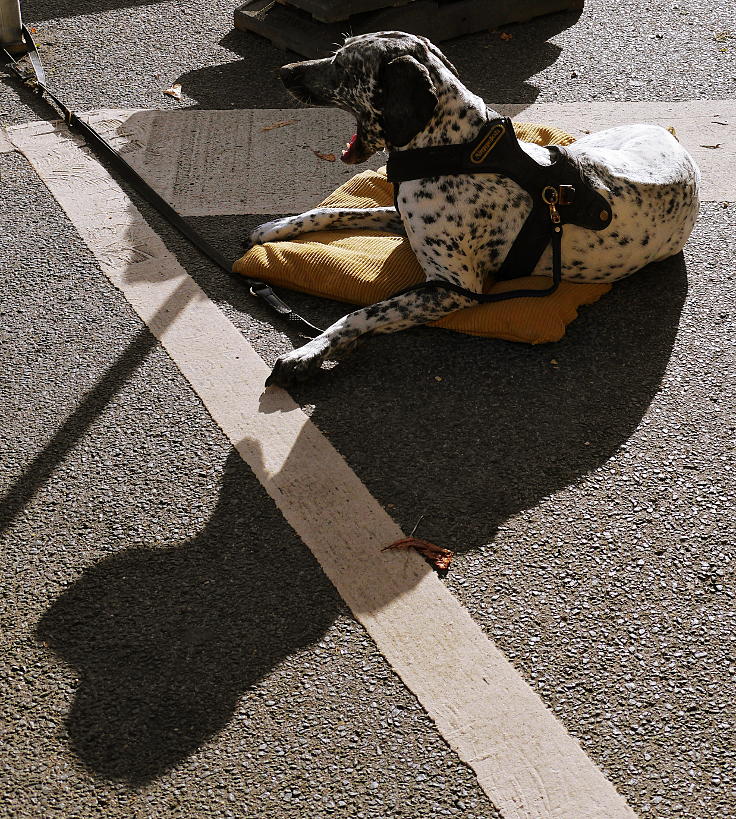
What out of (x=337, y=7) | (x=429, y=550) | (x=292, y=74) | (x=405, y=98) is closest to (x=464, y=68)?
(x=337, y=7)

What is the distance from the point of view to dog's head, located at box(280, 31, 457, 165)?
366 cm

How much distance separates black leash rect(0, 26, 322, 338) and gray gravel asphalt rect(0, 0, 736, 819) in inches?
3.9

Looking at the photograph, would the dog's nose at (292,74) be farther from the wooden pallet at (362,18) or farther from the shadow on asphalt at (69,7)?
the shadow on asphalt at (69,7)

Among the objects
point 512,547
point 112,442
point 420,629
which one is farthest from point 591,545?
point 112,442

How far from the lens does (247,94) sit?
628 centimetres

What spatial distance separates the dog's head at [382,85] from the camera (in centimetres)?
366

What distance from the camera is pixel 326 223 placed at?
4652mm

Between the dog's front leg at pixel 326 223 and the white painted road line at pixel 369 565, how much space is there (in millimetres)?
490

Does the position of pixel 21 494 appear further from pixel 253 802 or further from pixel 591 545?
pixel 591 545

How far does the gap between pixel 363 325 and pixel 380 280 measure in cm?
39

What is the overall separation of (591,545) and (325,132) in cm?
374

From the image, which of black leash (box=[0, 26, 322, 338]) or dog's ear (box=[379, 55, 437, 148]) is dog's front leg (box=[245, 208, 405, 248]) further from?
dog's ear (box=[379, 55, 437, 148])

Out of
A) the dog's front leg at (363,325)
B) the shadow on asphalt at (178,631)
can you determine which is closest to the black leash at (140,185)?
the dog's front leg at (363,325)

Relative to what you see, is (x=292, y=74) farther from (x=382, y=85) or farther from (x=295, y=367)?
(x=295, y=367)
